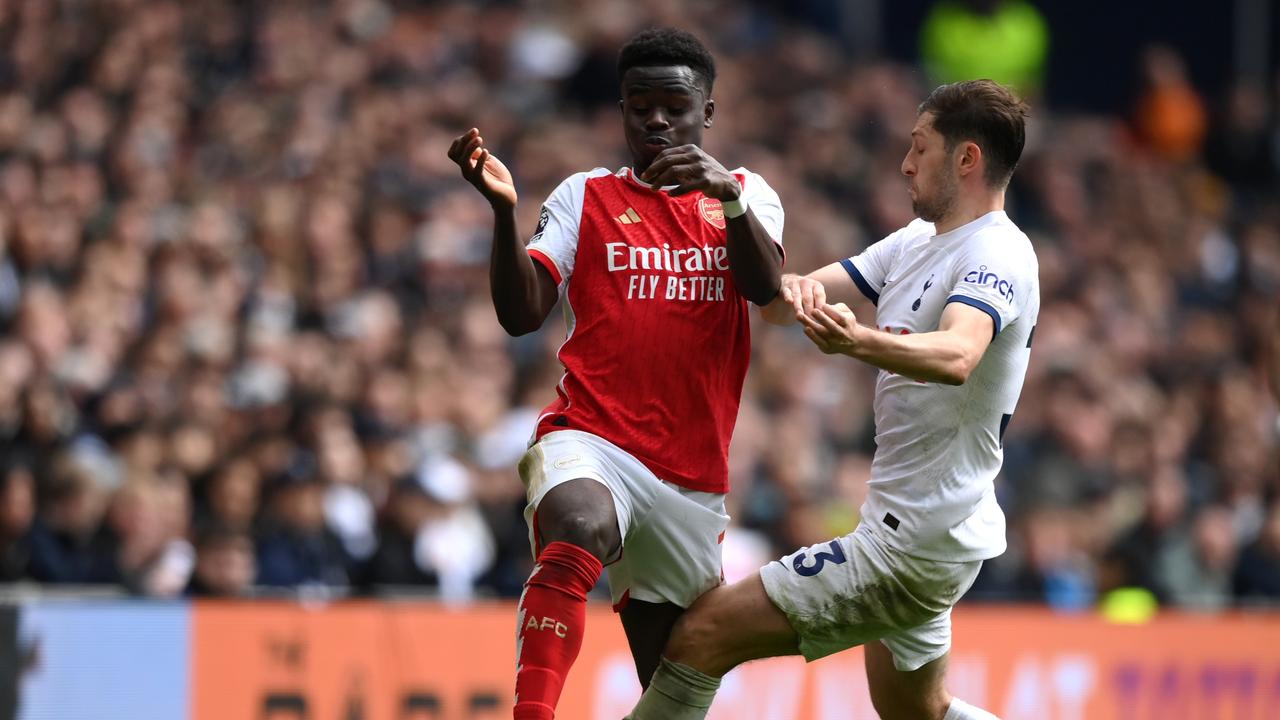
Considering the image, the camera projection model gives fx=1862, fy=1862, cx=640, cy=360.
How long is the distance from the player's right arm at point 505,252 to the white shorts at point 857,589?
3.80 feet

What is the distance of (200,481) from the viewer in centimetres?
1002

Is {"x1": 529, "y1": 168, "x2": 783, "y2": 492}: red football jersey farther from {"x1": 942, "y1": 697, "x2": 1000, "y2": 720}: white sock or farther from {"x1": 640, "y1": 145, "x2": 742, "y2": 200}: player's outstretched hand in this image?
{"x1": 942, "y1": 697, "x2": 1000, "y2": 720}: white sock

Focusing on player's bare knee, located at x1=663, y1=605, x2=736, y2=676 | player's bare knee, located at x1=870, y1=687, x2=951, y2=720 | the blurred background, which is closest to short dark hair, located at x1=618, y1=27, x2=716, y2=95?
player's bare knee, located at x1=663, y1=605, x2=736, y2=676

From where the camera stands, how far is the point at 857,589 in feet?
19.7

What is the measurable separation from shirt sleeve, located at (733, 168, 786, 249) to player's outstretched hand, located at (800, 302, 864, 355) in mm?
919

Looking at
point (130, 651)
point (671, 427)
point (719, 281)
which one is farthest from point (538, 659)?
point (130, 651)

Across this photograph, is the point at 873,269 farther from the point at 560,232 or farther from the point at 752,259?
the point at 560,232

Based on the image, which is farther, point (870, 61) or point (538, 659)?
point (870, 61)

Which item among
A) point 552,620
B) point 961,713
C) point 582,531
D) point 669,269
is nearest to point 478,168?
point 669,269

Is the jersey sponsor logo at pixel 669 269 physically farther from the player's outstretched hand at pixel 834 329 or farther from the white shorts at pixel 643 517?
the player's outstretched hand at pixel 834 329

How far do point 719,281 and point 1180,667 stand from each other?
6.31 meters

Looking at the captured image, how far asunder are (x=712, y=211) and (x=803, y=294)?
0.93 metres

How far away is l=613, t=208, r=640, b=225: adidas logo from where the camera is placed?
623 cm

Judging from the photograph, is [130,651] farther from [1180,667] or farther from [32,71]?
[1180,667]
